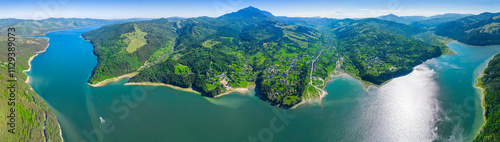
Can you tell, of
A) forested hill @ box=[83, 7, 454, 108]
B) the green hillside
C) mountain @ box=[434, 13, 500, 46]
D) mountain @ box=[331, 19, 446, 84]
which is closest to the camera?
the green hillside

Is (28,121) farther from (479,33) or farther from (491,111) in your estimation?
(479,33)

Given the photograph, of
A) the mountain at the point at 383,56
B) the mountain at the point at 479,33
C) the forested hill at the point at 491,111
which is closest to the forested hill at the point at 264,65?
the mountain at the point at 383,56

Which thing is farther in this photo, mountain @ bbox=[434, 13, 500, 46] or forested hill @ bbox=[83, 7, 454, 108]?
mountain @ bbox=[434, 13, 500, 46]

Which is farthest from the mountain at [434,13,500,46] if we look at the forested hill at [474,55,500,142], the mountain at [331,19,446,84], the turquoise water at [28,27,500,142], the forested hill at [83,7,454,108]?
the forested hill at [474,55,500,142]

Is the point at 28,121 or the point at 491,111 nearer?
the point at 28,121

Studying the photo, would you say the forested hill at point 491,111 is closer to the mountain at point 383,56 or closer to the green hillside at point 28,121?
the mountain at point 383,56

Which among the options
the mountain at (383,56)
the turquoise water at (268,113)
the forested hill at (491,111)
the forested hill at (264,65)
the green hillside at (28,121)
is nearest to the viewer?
the green hillside at (28,121)

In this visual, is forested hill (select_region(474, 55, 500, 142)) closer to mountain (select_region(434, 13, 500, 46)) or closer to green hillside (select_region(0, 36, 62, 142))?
green hillside (select_region(0, 36, 62, 142))

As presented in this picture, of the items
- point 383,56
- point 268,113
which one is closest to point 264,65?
point 268,113
